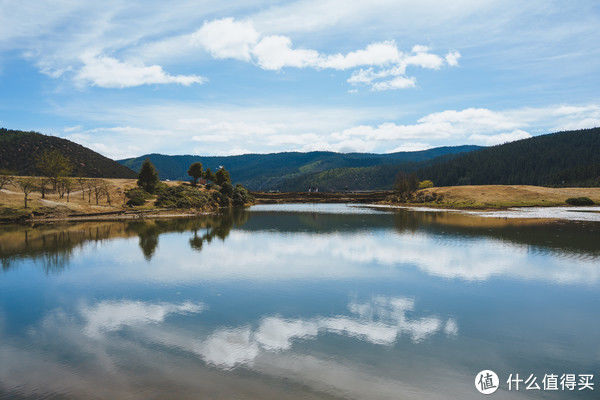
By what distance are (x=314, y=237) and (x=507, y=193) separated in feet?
302

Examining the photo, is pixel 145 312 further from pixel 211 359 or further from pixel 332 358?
pixel 332 358

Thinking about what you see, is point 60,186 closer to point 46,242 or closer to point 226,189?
point 226,189

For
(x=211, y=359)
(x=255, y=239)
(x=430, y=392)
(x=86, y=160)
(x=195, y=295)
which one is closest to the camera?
(x=430, y=392)

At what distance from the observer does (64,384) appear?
42.8 ft

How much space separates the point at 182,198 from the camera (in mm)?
100500

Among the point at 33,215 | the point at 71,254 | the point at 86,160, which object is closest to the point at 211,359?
the point at 71,254

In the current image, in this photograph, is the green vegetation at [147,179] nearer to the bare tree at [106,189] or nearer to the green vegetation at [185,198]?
the green vegetation at [185,198]

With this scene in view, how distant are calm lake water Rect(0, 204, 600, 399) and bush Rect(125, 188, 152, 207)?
173ft

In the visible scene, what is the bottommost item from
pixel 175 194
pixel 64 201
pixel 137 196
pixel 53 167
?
pixel 64 201

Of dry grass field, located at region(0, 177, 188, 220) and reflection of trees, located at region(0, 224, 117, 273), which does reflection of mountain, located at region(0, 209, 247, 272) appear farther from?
dry grass field, located at region(0, 177, 188, 220)

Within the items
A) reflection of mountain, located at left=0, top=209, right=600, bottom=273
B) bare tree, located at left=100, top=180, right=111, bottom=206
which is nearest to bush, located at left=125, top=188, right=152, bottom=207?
bare tree, located at left=100, top=180, right=111, bottom=206

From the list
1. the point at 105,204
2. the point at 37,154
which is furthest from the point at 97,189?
the point at 37,154

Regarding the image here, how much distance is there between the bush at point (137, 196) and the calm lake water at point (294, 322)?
5261cm

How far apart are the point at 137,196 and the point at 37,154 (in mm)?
111843
